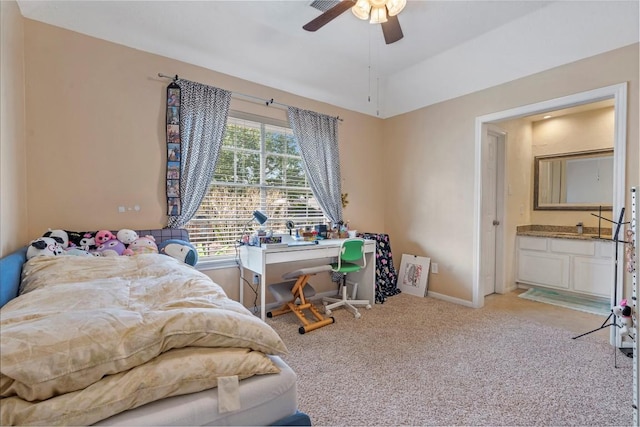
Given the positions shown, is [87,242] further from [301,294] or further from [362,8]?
[362,8]

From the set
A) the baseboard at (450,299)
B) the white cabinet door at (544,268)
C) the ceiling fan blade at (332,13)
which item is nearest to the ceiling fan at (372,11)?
the ceiling fan blade at (332,13)

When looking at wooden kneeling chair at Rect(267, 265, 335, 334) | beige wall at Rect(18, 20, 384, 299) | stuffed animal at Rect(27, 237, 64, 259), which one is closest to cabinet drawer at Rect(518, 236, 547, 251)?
wooden kneeling chair at Rect(267, 265, 335, 334)

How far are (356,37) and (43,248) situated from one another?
332 cm

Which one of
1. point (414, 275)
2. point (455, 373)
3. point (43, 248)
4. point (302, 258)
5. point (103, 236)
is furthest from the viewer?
point (414, 275)

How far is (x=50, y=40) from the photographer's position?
2246 mm

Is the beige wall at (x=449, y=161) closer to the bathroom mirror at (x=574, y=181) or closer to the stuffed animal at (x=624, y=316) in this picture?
the stuffed animal at (x=624, y=316)

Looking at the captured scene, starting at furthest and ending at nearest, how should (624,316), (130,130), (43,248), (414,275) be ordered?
1. (414,275)
2. (130,130)
3. (624,316)
4. (43,248)

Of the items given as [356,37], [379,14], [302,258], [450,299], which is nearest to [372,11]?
[379,14]

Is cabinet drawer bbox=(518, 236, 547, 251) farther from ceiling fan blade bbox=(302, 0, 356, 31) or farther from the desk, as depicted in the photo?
ceiling fan blade bbox=(302, 0, 356, 31)

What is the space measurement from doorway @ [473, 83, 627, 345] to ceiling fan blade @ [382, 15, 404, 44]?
1600 millimetres

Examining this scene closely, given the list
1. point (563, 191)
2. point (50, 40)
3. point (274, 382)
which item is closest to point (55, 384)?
point (274, 382)

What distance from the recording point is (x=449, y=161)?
3658mm

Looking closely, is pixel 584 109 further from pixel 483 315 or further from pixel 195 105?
pixel 195 105

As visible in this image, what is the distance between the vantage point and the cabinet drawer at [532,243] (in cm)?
400
